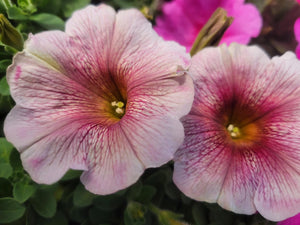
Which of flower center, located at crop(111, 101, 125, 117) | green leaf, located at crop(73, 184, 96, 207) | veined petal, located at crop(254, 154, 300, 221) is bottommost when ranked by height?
green leaf, located at crop(73, 184, 96, 207)

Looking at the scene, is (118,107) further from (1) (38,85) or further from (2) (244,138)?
(2) (244,138)

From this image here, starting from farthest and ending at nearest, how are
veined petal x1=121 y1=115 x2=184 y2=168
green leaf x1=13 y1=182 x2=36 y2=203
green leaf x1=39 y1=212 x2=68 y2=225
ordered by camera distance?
green leaf x1=39 y1=212 x2=68 y2=225, green leaf x1=13 y1=182 x2=36 y2=203, veined petal x1=121 y1=115 x2=184 y2=168

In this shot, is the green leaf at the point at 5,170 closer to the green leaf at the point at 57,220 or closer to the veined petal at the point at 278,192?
the green leaf at the point at 57,220

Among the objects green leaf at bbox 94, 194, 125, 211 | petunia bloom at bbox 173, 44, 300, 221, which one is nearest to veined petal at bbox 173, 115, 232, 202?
petunia bloom at bbox 173, 44, 300, 221

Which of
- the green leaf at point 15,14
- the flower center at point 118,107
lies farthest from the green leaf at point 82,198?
A: the green leaf at point 15,14

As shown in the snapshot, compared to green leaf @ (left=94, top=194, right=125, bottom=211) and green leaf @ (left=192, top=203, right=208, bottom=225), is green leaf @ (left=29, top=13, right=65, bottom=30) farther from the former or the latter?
green leaf @ (left=192, top=203, right=208, bottom=225)

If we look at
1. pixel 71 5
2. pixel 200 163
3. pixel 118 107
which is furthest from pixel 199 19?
pixel 200 163

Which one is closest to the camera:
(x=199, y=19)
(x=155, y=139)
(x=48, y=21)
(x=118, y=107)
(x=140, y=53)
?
(x=155, y=139)
